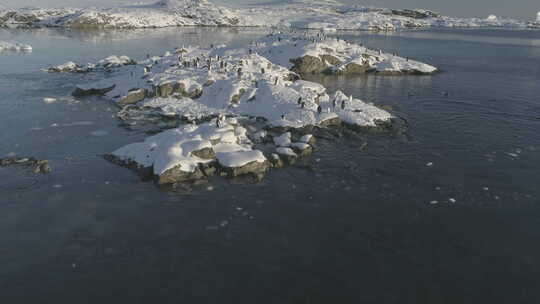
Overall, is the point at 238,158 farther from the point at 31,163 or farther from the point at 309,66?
the point at 309,66

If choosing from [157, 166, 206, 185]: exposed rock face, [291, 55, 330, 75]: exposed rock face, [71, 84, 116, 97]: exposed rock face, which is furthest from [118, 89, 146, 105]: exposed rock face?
[291, 55, 330, 75]: exposed rock face

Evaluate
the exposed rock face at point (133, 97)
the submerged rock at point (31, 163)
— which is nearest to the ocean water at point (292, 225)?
the submerged rock at point (31, 163)

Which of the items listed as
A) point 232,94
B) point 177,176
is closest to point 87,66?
point 232,94

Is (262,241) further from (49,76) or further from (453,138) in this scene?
(49,76)

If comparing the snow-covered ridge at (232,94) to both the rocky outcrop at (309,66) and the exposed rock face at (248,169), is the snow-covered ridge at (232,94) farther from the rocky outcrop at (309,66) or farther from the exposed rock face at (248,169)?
the rocky outcrop at (309,66)

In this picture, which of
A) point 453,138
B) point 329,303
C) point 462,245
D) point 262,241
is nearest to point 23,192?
point 262,241
